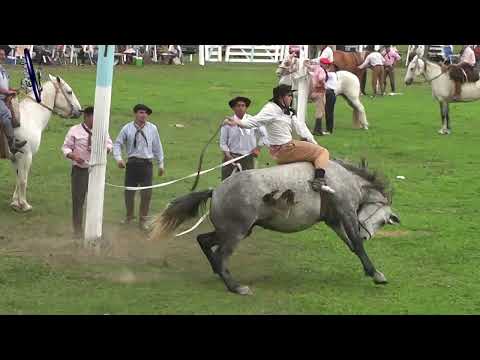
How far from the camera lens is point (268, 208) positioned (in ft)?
32.5

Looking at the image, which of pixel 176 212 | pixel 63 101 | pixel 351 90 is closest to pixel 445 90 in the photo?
pixel 351 90

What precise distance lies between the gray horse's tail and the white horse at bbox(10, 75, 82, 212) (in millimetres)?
4501

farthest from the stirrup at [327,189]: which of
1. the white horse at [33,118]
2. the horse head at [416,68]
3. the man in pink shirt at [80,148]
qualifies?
the horse head at [416,68]

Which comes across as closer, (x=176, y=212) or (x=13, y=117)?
(x=176, y=212)

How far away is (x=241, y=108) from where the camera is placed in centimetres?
1249

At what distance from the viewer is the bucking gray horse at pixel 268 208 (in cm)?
977

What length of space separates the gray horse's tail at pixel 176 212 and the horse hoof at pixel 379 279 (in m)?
2.19

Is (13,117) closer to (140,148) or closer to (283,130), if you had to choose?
(140,148)

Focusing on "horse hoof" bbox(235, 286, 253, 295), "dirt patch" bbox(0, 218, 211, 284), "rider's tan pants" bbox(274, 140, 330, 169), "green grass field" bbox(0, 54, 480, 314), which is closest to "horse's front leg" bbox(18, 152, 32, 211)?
"green grass field" bbox(0, 54, 480, 314)

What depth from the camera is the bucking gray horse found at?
32.1ft

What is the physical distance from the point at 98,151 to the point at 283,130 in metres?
2.45

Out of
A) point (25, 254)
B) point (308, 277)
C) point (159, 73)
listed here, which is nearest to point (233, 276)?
point (308, 277)

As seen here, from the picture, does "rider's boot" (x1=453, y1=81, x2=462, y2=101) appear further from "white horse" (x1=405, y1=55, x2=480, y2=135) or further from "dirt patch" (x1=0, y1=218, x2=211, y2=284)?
"dirt patch" (x1=0, y1=218, x2=211, y2=284)

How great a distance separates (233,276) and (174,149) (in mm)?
9191
